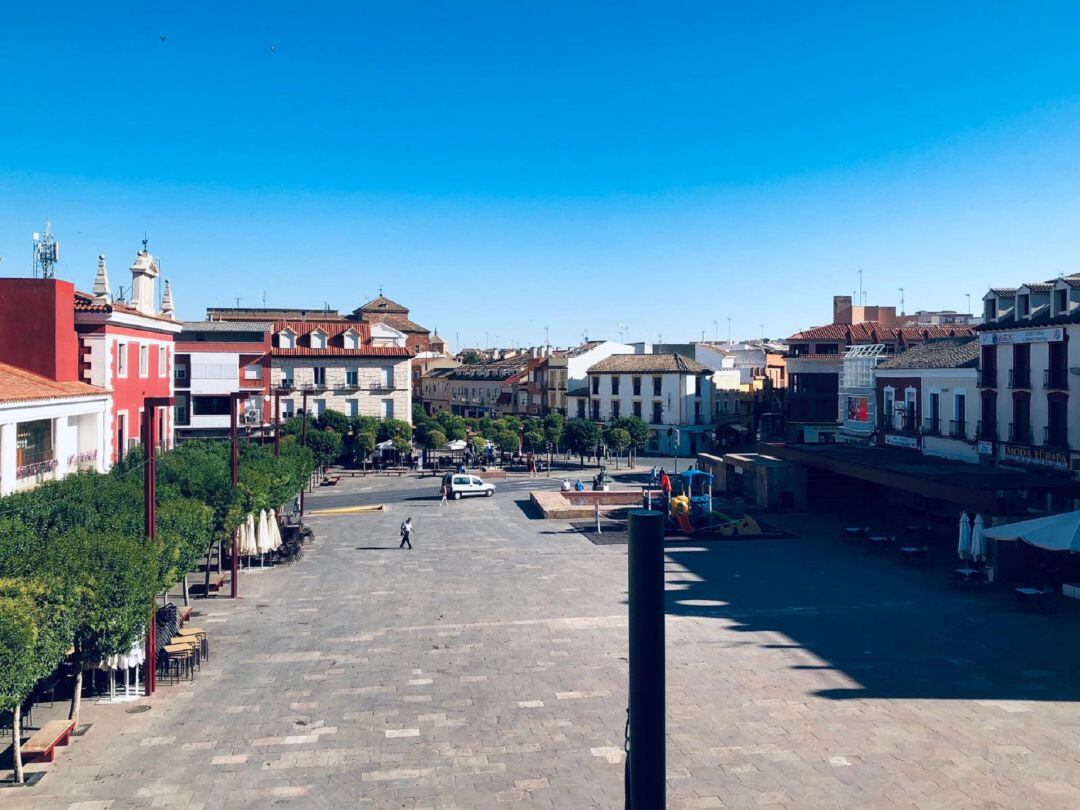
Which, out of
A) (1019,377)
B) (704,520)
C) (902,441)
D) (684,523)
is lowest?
(704,520)

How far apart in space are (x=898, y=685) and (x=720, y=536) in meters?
19.7

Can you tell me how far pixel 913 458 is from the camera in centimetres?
4091

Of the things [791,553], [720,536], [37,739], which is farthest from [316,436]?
[37,739]

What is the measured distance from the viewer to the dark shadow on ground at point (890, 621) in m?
18.6

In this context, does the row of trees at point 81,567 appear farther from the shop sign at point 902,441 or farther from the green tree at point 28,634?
the shop sign at point 902,441

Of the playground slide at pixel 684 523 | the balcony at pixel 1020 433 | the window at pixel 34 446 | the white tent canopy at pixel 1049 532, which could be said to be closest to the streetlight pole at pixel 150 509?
the window at pixel 34 446

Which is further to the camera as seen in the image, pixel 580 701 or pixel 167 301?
pixel 167 301

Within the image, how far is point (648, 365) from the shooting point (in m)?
87.3

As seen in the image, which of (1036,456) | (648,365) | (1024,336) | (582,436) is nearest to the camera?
(1036,456)

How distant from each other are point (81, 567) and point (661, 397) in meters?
73.5

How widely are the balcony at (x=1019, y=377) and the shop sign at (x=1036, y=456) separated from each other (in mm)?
2513

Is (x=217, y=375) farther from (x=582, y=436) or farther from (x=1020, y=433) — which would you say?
(x=1020, y=433)

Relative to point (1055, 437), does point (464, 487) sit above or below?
below

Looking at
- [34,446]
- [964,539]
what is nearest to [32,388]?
[34,446]
